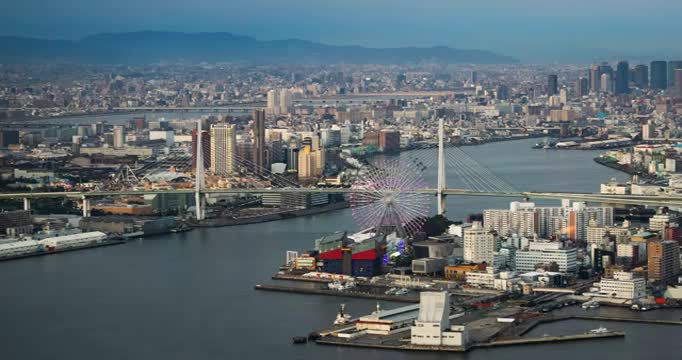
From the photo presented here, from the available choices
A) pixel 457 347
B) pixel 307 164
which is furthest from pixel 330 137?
pixel 457 347

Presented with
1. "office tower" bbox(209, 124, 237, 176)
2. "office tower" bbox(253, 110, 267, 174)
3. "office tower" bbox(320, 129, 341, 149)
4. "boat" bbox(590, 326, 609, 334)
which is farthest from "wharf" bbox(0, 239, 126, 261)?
"office tower" bbox(320, 129, 341, 149)

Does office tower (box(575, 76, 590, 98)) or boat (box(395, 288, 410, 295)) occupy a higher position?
office tower (box(575, 76, 590, 98))

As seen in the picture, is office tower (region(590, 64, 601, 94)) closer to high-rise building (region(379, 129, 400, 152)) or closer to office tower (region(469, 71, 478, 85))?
office tower (region(469, 71, 478, 85))

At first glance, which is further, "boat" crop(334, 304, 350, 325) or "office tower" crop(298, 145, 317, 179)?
"office tower" crop(298, 145, 317, 179)

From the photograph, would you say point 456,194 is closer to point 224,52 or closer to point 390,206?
point 390,206

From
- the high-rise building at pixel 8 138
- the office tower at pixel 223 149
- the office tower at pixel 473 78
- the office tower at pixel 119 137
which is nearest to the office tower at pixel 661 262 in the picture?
the office tower at pixel 223 149

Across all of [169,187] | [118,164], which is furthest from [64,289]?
[118,164]

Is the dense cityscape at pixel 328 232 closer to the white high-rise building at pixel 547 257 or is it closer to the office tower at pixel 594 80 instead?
the white high-rise building at pixel 547 257
